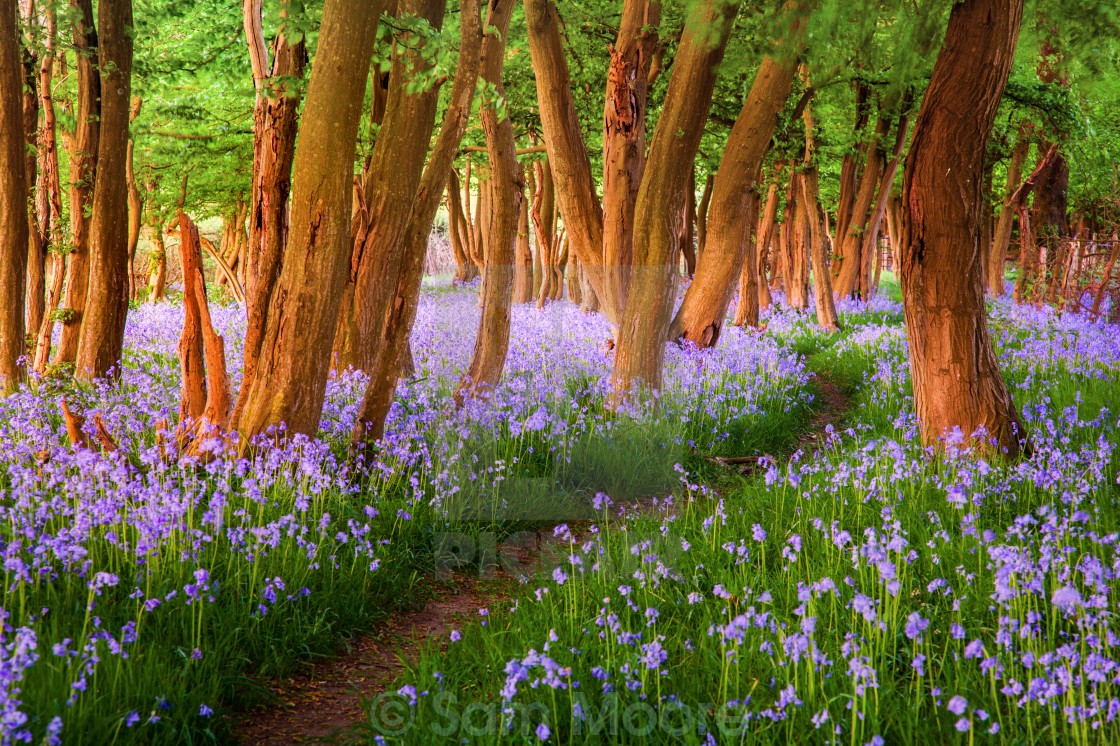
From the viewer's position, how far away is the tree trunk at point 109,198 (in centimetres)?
824

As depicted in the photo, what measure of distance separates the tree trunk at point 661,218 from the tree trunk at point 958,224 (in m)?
2.87

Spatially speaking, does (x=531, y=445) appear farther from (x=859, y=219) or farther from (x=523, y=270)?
(x=523, y=270)

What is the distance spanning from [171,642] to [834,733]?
9.23ft

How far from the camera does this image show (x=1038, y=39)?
715cm

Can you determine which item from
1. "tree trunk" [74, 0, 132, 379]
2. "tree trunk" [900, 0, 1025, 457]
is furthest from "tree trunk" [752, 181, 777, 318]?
"tree trunk" [74, 0, 132, 379]

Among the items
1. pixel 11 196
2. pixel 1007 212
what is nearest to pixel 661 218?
pixel 11 196

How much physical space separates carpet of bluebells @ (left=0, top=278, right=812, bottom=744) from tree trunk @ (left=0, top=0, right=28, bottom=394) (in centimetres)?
63

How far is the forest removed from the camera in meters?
3.28

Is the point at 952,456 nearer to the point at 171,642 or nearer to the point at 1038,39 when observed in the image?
the point at 1038,39

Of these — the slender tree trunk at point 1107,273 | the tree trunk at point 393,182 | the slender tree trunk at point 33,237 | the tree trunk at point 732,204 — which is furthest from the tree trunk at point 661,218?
the slender tree trunk at point 1107,273

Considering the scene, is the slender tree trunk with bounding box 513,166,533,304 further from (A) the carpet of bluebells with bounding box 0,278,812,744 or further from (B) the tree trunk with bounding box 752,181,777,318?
(A) the carpet of bluebells with bounding box 0,278,812,744

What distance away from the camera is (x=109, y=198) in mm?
8258

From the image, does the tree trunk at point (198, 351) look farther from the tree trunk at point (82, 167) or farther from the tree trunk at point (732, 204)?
the tree trunk at point (732, 204)

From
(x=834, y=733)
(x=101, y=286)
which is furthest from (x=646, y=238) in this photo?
(x=834, y=733)
